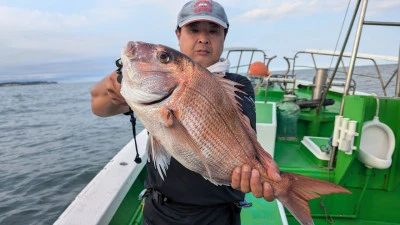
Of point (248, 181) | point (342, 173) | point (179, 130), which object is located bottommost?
point (342, 173)

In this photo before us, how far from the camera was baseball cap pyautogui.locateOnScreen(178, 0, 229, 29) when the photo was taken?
73.3 inches

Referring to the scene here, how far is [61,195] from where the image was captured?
21.8ft

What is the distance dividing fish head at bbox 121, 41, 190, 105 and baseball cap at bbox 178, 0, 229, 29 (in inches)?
23.8

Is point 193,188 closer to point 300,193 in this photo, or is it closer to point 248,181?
point 248,181

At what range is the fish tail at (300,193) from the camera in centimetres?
149

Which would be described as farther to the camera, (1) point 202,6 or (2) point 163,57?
(1) point 202,6

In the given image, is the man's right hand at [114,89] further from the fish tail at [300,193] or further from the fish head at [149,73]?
the fish tail at [300,193]

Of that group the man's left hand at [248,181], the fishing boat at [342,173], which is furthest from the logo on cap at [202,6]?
the fishing boat at [342,173]

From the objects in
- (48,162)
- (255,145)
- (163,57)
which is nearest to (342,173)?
(255,145)

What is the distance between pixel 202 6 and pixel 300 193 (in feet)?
4.50

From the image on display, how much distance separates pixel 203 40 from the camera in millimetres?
1932

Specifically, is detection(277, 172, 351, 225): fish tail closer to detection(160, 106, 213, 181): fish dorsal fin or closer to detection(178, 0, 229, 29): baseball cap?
detection(160, 106, 213, 181): fish dorsal fin

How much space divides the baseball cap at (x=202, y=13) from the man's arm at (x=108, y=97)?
0.66 m

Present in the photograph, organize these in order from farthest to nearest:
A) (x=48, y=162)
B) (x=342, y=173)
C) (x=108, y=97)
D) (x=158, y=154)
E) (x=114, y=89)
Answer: (x=48, y=162), (x=342, y=173), (x=108, y=97), (x=114, y=89), (x=158, y=154)
